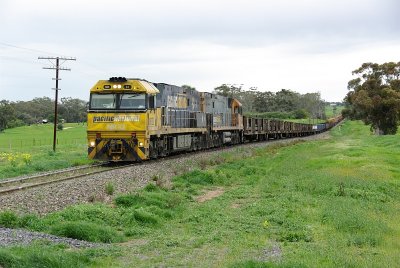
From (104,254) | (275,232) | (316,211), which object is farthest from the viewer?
(316,211)

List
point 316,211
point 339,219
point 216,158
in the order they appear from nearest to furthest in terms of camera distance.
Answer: point 339,219, point 316,211, point 216,158

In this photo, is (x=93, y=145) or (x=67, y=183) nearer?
(x=67, y=183)

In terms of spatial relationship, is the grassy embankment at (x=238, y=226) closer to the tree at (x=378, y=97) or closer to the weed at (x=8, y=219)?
the weed at (x=8, y=219)

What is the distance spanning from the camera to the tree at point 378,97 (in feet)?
221

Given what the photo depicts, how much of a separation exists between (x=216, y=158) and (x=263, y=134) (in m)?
28.7

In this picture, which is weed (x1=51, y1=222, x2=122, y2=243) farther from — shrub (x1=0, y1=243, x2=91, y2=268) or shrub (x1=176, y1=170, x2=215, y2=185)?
shrub (x1=176, y1=170, x2=215, y2=185)

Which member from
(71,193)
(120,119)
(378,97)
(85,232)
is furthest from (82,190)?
(378,97)

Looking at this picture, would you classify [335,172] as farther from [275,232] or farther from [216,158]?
[275,232]

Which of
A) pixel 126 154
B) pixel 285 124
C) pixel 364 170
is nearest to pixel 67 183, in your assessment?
pixel 126 154

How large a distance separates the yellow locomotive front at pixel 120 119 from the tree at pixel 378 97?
48987mm

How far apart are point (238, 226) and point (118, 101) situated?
14257mm

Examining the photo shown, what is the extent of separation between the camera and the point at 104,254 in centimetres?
870

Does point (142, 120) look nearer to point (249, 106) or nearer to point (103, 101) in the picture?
point (103, 101)

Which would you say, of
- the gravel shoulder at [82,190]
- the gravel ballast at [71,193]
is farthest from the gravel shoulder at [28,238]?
the gravel shoulder at [82,190]
